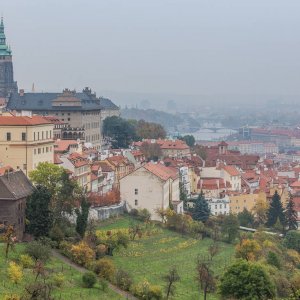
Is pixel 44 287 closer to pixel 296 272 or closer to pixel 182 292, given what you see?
pixel 182 292

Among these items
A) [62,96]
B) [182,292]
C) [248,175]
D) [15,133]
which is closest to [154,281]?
[182,292]

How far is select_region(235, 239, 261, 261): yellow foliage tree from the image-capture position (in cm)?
5178

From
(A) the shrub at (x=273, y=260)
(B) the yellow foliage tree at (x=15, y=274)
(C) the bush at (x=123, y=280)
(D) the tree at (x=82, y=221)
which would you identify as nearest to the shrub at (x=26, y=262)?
(B) the yellow foliage tree at (x=15, y=274)

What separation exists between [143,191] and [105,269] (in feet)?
65.2

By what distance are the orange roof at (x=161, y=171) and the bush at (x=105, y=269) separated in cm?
1983

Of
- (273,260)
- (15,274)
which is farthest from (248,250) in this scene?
(15,274)

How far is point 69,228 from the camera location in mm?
48469

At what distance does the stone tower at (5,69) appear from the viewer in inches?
4456

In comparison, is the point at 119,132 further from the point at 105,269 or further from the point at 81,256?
the point at 105,269

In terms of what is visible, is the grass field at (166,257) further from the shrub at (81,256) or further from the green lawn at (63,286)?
the green lawn at (63,286)

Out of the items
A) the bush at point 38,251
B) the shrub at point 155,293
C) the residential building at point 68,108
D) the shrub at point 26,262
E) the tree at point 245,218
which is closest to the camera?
the shrub at point 155,293

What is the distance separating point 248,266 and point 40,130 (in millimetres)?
19725

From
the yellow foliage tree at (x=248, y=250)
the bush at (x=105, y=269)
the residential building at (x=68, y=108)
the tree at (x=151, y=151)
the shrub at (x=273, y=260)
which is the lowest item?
the shrub at (x=273, y=260)

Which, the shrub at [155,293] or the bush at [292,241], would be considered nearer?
the shrub at [155,293]
